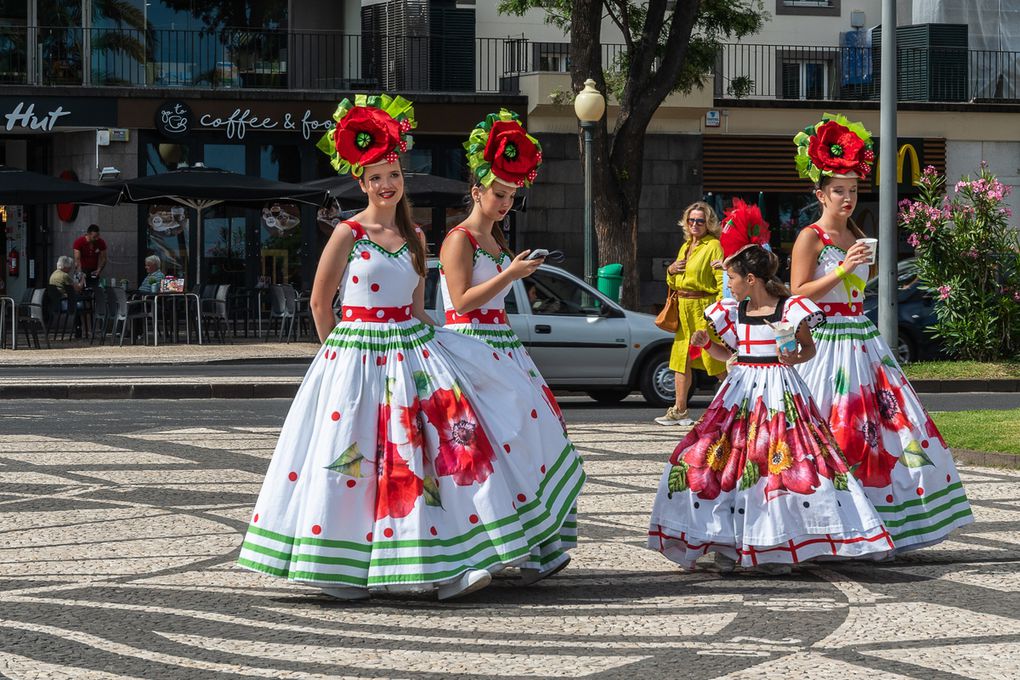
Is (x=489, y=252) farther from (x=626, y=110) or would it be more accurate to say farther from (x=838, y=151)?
(x=626, y=110)

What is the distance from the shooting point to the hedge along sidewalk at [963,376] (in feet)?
67.1

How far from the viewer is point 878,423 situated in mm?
7898

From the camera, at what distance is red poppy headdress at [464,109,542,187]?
7.52 metres

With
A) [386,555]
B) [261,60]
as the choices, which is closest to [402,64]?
[261,60]

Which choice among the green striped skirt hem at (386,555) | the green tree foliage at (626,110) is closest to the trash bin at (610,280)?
the green tree foliage at (626,110)

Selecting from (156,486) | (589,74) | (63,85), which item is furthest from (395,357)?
(63,85)

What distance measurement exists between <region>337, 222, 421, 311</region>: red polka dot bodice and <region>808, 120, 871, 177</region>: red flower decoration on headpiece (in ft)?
7.51

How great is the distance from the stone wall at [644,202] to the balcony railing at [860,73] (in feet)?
7.61

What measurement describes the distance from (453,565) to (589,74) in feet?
63.6

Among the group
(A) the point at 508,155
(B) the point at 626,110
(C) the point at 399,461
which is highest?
(B) the point at 626,110

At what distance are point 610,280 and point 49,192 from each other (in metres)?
8.59

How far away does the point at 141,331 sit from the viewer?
1127 inches

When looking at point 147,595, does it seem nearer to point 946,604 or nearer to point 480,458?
point 480,458

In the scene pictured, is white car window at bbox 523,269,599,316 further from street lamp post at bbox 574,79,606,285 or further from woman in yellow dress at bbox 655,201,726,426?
street lamp post at bbox 574,79,606,285
